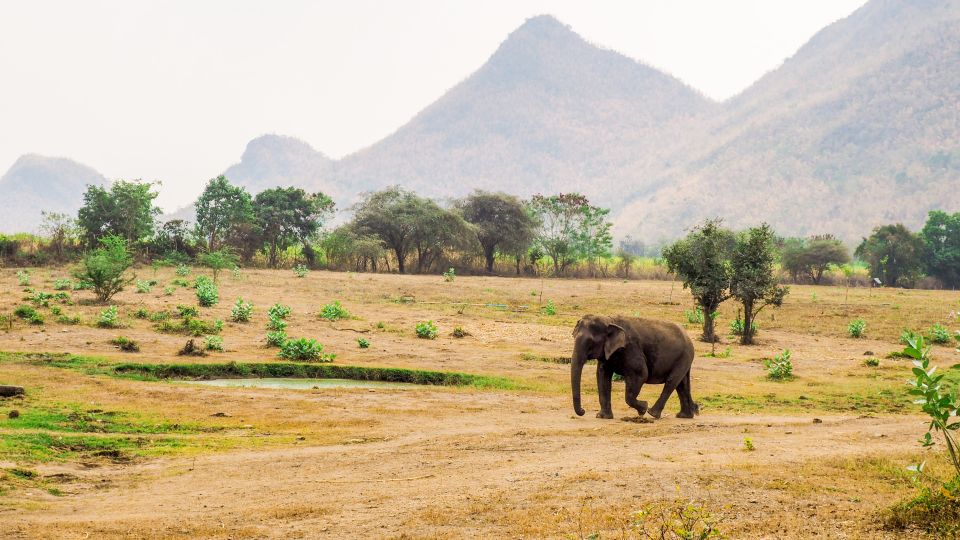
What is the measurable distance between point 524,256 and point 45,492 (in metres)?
69.8

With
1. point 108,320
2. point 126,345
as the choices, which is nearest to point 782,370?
point 126,345

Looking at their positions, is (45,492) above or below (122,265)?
below

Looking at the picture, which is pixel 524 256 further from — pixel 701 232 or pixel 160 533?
pixel 160 533

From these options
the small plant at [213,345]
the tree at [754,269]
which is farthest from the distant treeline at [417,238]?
the tree at [754,269]

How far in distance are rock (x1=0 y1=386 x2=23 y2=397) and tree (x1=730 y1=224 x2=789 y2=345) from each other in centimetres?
2525

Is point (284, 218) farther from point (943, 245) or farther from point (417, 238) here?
point (943, 245)

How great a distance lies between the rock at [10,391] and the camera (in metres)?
17.4

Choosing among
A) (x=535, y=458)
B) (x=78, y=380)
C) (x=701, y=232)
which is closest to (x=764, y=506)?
(x=535, y=458)

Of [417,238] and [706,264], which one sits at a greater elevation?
[417,238]

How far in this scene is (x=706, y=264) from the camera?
32906 mm

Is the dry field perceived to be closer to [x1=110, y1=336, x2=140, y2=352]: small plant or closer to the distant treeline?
[x1=110, y1=336, x2=140, y2=352]: small plant

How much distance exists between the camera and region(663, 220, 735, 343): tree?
32.6m

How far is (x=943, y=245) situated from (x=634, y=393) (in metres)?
75.7

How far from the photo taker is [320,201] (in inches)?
3076
